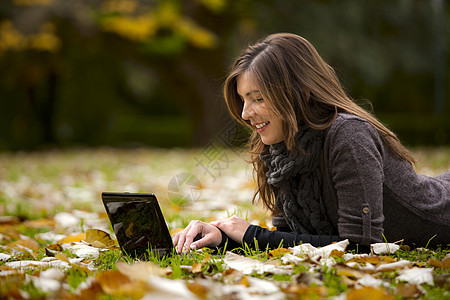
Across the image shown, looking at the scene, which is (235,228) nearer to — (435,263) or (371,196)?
Result: (371,196)

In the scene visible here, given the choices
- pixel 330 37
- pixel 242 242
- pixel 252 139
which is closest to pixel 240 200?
pixel 252 139

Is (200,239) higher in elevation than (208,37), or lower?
lower

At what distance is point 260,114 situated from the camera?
2.04 metres

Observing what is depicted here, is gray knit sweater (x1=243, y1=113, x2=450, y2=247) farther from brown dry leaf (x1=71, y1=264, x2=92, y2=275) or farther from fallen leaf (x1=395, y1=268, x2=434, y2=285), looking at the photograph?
brown dry leaf (x1=71, y1=264, x2=92, y2=275)

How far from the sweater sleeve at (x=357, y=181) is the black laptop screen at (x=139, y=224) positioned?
70cm

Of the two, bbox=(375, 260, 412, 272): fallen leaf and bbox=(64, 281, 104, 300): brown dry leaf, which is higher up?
bbox=(375, 260, 412, 272): fallen leaf

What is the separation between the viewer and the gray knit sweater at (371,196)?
1823 millimetres

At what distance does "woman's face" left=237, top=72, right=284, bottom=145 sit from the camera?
2.02 metres

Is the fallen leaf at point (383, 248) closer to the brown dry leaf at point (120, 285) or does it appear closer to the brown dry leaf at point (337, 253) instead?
the brown dry leaf at point (337, 253)

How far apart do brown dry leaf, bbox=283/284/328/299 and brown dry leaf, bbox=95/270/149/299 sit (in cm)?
41

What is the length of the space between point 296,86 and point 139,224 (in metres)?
0.85

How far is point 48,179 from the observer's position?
6.04 m

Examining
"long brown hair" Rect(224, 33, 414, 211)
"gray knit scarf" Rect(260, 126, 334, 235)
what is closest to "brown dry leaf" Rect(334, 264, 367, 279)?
"gray knit scarf" Rect(260, 126, 334, 235)

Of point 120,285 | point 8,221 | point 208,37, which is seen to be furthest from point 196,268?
point 208,37
